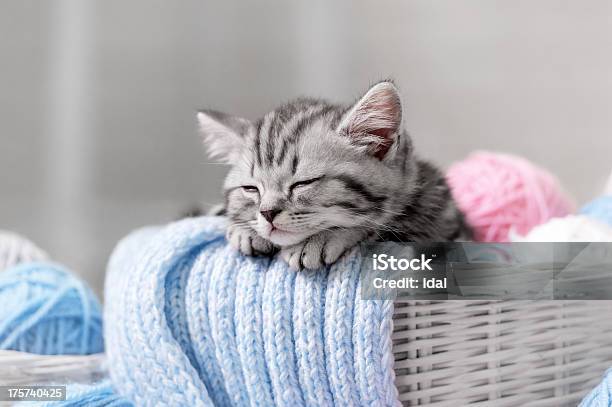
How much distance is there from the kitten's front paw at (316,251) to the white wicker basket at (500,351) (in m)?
0.10

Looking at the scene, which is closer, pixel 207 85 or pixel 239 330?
pixel 239 330

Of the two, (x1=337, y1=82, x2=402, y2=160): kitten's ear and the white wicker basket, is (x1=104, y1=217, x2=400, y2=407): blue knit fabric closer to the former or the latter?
the white wicker basket

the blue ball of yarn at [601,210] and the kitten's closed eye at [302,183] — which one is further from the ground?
the kitten's closed eye at [302,183]

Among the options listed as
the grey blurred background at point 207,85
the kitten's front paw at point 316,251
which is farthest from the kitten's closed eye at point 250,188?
the grey blurred background at point 207,85

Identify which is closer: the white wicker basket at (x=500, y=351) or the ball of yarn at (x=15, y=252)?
the white wicker basket at (x=500, y=351)

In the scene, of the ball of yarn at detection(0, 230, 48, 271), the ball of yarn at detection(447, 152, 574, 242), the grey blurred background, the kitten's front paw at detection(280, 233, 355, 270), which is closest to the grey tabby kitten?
the kitten's front paw at detection(280, 233, 355, 270)

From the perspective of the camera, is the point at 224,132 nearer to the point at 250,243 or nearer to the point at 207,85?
the point at 250,243

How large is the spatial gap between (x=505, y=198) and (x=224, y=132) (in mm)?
571

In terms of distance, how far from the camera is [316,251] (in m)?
0.84

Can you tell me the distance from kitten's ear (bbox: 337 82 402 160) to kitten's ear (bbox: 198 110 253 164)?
0.18m

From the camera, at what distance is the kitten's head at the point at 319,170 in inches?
33.7

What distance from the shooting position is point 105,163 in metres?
2.13

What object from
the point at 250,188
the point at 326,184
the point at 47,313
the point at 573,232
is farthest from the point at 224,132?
the point at 573,232

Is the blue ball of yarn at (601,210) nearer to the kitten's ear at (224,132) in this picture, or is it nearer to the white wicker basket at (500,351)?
the white wicker basket at (500,351)
